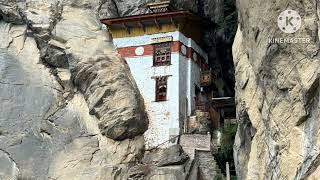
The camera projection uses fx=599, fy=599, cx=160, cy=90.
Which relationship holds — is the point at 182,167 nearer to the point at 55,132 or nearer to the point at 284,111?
the point at 55,132

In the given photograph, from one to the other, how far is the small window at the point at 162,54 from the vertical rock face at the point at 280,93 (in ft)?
26.3

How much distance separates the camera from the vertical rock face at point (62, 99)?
2481 cm

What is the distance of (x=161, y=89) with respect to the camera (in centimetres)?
2759

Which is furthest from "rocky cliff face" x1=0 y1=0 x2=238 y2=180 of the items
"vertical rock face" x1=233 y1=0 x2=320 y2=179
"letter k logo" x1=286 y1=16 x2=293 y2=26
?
"letter k logo" x1=286 y1=16 x2=293 y2=26

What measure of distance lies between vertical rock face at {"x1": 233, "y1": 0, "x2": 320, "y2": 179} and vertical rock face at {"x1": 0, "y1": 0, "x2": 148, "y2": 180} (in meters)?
6.80

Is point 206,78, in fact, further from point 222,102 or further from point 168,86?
point 168,86

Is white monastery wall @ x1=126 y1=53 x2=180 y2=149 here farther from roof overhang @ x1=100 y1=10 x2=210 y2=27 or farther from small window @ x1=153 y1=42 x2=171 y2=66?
roof overhang @ x1=100 y1=10 x2=210 y2=27

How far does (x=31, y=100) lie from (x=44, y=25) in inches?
153

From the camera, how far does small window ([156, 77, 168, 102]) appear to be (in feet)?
89.9

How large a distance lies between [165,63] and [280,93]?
11.6 metres

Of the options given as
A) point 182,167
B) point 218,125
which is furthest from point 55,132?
point 218,125

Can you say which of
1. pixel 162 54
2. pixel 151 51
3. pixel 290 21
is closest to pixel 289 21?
pixel 290 21

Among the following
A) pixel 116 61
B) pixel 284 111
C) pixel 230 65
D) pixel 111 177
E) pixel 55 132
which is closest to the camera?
pixel 284 111

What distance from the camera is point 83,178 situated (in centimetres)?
2383
